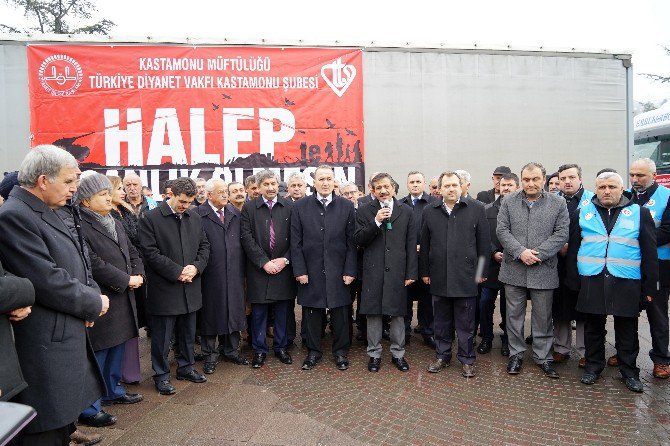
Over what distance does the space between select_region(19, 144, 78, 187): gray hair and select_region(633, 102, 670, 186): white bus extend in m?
13.9

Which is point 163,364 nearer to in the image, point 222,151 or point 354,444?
point 354,444

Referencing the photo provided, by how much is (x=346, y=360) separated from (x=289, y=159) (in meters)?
3.88

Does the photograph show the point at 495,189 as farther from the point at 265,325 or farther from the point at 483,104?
the point at 265,325

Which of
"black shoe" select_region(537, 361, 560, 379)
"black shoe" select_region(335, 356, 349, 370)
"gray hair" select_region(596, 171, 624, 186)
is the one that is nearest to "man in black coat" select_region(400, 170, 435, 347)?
"black shoe" select_region(335, 356, 349, 370)

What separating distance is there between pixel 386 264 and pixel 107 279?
2.51 metres

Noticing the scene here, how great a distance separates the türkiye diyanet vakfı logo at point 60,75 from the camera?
7.15 m

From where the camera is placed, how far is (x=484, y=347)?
515 centimetres

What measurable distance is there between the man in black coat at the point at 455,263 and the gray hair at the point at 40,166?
3326 mm

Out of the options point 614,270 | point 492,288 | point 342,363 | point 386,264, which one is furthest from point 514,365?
point 342,363

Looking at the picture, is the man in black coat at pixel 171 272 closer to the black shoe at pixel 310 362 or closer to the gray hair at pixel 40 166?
the black shoe at pixel 310 362

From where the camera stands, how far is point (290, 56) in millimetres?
7578

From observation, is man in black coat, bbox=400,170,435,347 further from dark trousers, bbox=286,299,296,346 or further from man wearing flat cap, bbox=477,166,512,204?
dark trousers, bbox=286,299,296,346

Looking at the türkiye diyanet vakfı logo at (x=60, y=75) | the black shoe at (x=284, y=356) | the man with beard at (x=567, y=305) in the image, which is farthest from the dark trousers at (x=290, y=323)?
the türkiye diyanet vakfı logo at (x=60, y=75)

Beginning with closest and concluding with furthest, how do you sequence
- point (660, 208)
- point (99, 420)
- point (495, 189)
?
point (99, 420) < point (660, 208) < point (495, 189)
